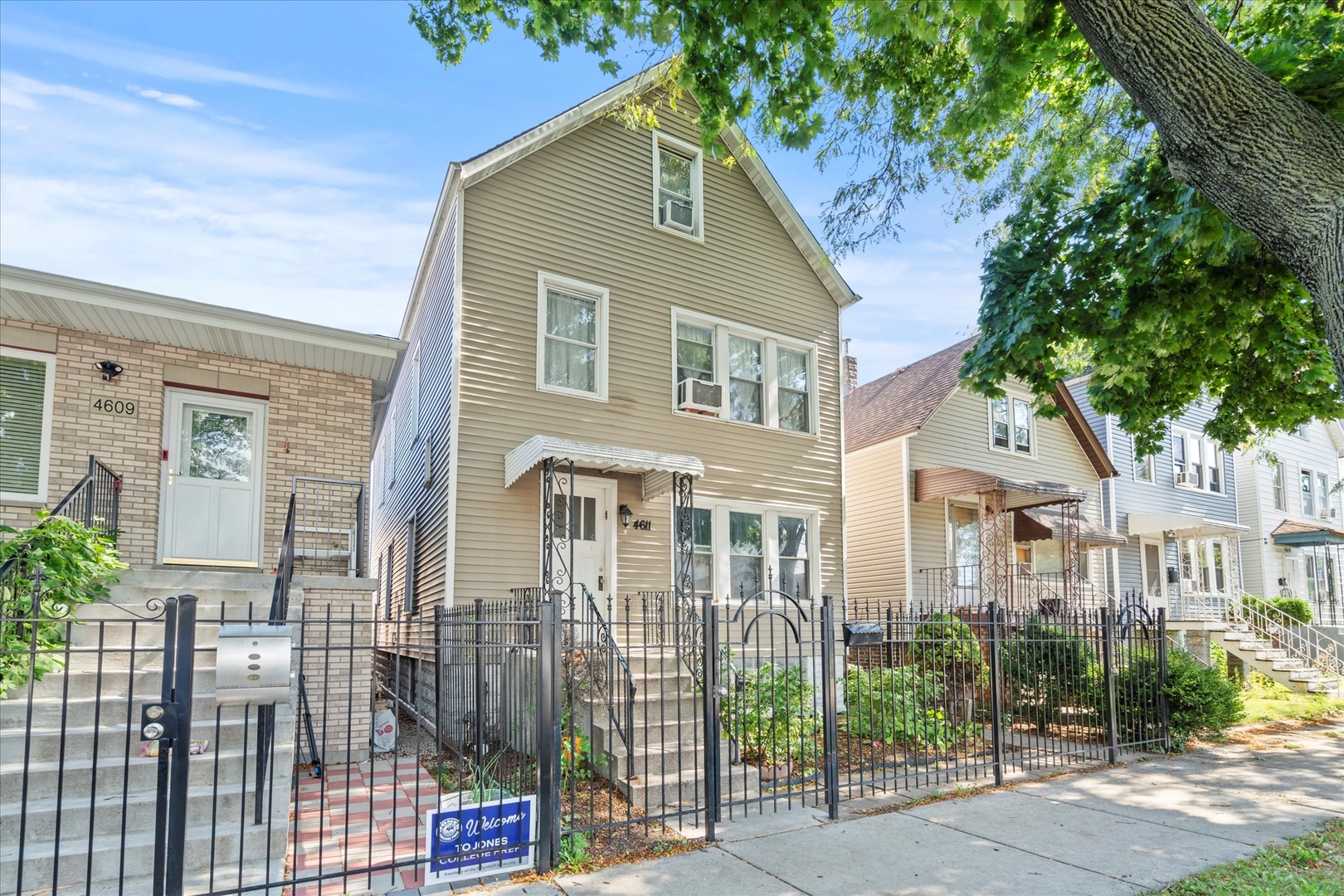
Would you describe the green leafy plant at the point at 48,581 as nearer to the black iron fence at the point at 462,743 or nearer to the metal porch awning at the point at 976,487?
the black iron fence at the point at 462,743

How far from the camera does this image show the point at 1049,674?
9.70 metres

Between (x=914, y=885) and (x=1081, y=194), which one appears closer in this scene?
(x=914, y=885)

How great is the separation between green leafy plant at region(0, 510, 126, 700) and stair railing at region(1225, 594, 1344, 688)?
65.6 ft

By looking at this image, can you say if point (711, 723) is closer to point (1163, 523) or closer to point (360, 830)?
point (360, 830)

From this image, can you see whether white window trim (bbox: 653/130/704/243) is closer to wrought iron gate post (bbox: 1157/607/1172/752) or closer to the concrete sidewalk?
wrought iron gate post (bbox: 1157/607/1172/752)

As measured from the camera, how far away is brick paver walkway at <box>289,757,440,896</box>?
16.8ft

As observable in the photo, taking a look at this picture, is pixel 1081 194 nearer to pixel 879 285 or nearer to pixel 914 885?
pixel 879 285

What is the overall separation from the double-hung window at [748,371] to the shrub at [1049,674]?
199 inches

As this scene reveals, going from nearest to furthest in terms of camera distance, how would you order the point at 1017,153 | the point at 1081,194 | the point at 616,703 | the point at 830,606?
the point at 830,606 → the point at 616,703 → the point at 1017,153 → the point at 1081,194

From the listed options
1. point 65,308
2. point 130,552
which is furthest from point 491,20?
point 130,552

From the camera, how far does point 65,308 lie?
8547 millimetres

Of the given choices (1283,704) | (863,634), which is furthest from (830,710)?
(1283,704)

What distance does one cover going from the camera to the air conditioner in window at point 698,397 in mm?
12844

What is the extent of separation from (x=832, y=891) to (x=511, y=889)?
2005mm
